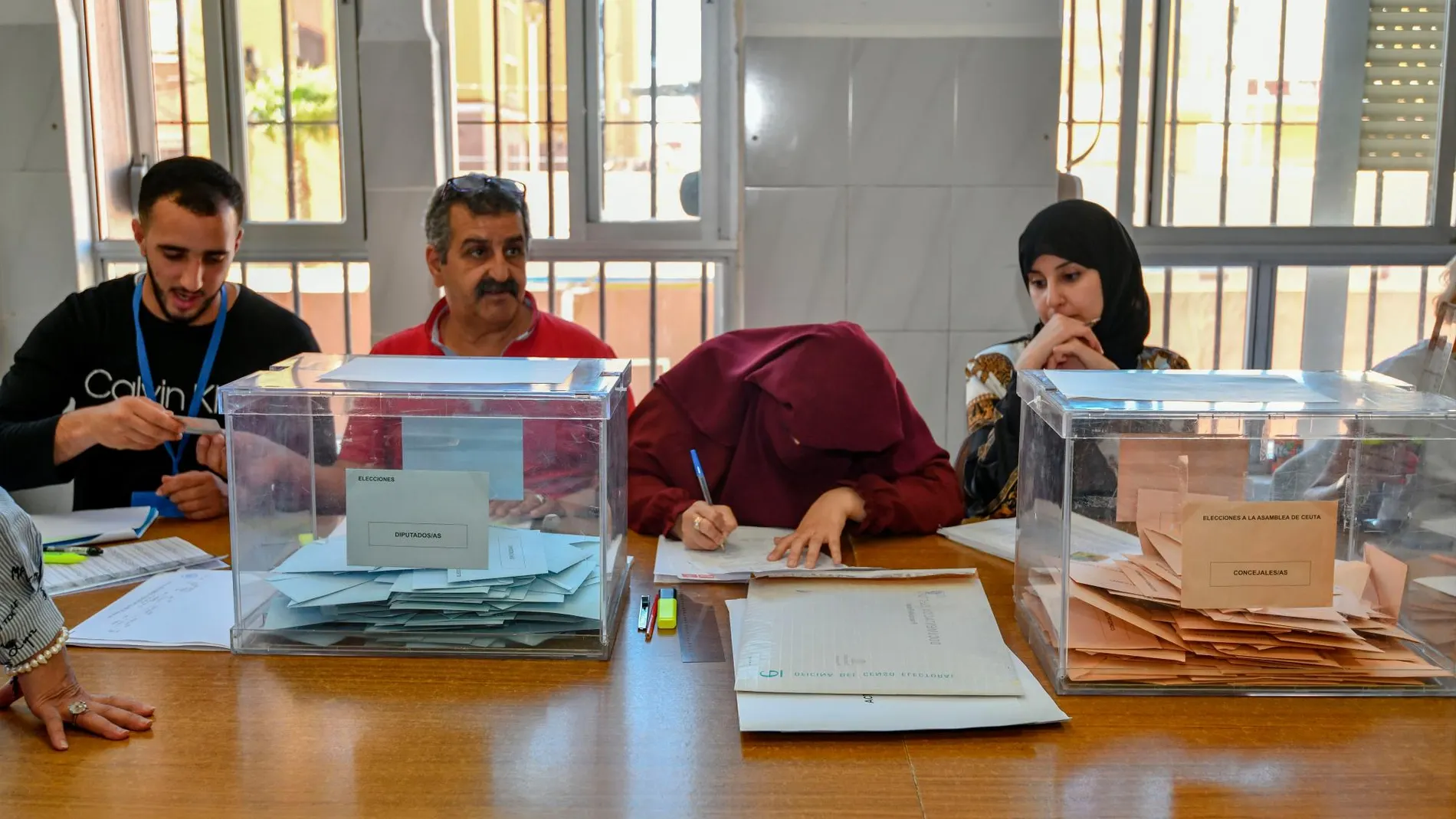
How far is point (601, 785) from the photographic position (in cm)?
89

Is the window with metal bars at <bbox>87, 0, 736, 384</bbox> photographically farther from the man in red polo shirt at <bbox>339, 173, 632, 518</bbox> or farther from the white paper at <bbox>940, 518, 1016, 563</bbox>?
the white paper at <bbox>940, 518, 1016, 563</bbox>

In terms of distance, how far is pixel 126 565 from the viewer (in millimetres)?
1410

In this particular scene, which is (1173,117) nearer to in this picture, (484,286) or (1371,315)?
(1371,315)

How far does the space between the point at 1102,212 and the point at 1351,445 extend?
49.4 inches

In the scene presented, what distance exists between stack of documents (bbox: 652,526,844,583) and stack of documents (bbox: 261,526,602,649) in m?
0.22

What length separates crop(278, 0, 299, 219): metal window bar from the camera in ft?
10.0

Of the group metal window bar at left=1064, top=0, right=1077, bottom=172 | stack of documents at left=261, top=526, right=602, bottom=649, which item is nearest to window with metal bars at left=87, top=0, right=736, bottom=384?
metal window bar at left=1064, top=0, right=1077, bottom=172

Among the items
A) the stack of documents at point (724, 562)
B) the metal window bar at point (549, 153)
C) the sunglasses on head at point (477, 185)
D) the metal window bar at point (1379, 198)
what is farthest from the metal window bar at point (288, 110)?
the metal window bar at point (1379, 198)

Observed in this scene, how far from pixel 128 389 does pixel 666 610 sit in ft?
4.83

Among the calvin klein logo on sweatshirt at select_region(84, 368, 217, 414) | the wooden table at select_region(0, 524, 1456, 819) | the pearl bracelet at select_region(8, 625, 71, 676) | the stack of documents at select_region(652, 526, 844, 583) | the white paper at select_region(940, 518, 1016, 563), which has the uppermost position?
the calvin klein logo on sweatshirt at select_region(84, 368, 217, 414)

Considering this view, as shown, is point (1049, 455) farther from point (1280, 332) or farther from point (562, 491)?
point (1280, 332)

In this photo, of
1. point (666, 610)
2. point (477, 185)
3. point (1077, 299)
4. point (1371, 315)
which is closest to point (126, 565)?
point (666, 610)

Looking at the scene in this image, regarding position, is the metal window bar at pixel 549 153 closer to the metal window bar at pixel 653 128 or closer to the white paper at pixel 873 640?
the metal window bar at pixel 653 128

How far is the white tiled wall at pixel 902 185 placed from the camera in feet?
9.13
